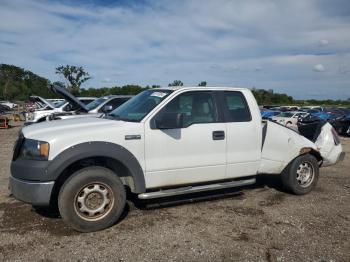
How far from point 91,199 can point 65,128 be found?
932 mm

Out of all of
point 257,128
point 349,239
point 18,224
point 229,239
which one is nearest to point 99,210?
point 18,224

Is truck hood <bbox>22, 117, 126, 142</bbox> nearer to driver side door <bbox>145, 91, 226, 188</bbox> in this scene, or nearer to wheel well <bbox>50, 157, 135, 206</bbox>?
wheel well <bbox>50, 157, 135, 206</bbox>

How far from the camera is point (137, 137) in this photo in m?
4.71

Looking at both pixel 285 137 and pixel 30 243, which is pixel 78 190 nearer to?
pixel 30 243

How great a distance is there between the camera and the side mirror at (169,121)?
4.71 m

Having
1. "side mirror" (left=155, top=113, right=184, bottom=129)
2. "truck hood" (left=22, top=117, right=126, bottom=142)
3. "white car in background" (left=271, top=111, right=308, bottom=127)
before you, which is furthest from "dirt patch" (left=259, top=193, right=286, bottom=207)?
"white car in background" (left=271, top=111, right=308, bottom=127)

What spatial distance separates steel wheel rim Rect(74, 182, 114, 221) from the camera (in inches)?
175

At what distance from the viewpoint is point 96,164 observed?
189 inches

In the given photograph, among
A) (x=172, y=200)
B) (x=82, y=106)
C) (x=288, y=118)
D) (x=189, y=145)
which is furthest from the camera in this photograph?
(x=288, y=118)

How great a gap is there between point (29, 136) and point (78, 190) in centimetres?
89

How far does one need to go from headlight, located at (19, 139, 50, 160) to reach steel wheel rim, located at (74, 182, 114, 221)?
2.00 feet

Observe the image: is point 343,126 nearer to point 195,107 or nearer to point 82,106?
point 82,106

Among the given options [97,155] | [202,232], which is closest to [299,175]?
[202,232]

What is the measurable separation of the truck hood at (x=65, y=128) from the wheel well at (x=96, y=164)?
1.22ft
